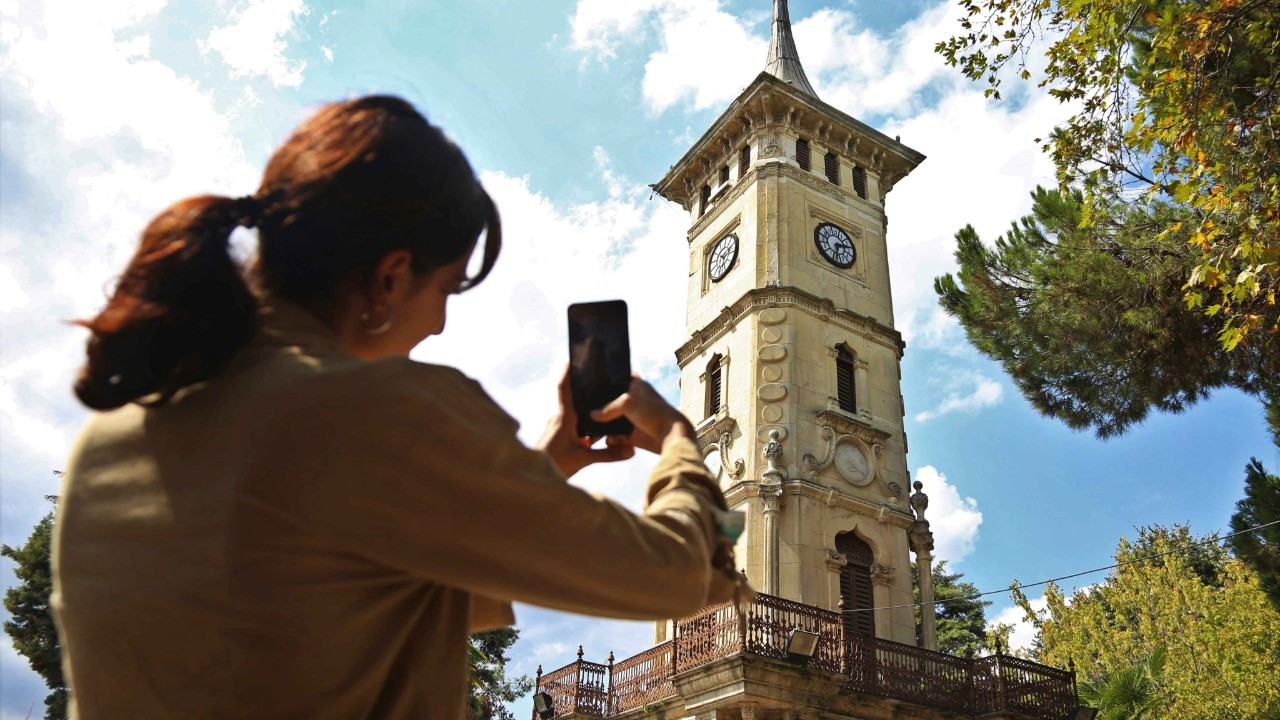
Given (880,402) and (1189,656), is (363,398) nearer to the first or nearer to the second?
(880,402)

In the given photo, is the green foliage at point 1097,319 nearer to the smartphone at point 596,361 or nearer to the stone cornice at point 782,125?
the stone cornice at point 782,125

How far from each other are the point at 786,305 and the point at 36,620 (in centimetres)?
1787

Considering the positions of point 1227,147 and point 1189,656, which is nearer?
point 1227,147

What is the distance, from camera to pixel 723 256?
76.5ft

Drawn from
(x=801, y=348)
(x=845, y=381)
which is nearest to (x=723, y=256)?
(x=801, y=348)

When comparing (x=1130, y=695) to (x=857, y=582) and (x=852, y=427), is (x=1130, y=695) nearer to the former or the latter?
(x=857, y=582)

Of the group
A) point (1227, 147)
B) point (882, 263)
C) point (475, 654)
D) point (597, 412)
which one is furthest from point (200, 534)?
point (882, 263)

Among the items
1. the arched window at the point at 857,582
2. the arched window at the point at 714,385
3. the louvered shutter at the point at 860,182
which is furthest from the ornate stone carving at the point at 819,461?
the louvered shutter at the point at 860,182

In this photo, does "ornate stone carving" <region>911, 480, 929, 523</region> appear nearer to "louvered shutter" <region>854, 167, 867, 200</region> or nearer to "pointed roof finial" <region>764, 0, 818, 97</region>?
"louvered shutter" <region>854, 167, 867, 200</region>

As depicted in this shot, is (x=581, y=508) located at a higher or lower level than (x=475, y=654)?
lower

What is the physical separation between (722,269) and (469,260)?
2197 cm

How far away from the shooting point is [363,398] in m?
1.02

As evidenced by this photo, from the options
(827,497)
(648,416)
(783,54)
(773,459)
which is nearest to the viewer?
(648,416)

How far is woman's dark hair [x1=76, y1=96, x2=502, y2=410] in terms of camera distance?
1100 mm
